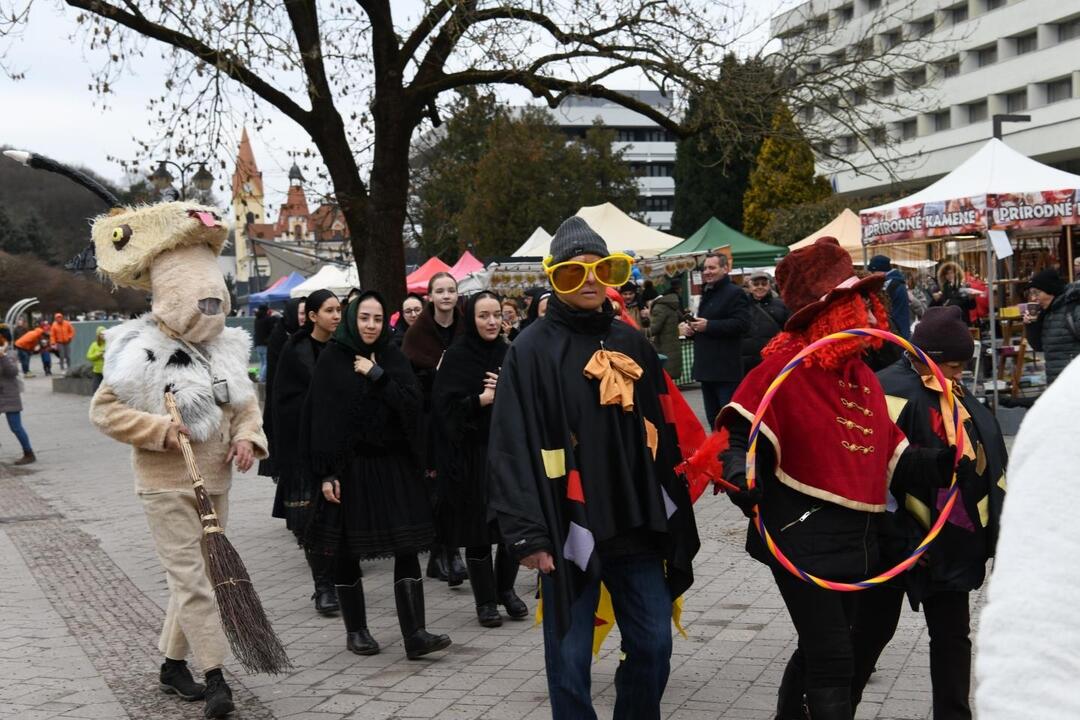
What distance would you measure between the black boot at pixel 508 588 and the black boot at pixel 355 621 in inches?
36.2

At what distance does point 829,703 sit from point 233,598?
8.91 ft

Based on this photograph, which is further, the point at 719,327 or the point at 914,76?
the point at 914,76

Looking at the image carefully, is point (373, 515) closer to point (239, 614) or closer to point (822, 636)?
point (239, 614)

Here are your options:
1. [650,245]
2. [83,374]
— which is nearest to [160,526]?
[650,245]

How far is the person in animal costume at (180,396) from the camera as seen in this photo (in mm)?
5527

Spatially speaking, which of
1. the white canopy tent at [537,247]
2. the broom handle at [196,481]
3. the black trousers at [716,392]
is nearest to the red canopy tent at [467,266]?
the white canopy tent at [537,247]

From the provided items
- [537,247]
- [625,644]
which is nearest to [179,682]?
[625,644]

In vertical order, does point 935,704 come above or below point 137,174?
below

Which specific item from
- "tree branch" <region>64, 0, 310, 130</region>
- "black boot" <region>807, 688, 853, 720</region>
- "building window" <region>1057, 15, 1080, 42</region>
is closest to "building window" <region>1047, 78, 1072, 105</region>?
"building window" <region>1057, 15, 1080, 42</region>

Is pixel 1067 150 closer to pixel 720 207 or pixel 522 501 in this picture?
pixel 720 207

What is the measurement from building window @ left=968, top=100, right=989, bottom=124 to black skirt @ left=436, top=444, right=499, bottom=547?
50.1 m

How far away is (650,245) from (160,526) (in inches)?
732

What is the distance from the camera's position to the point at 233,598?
5.47 meters

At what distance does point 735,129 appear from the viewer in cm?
1246
